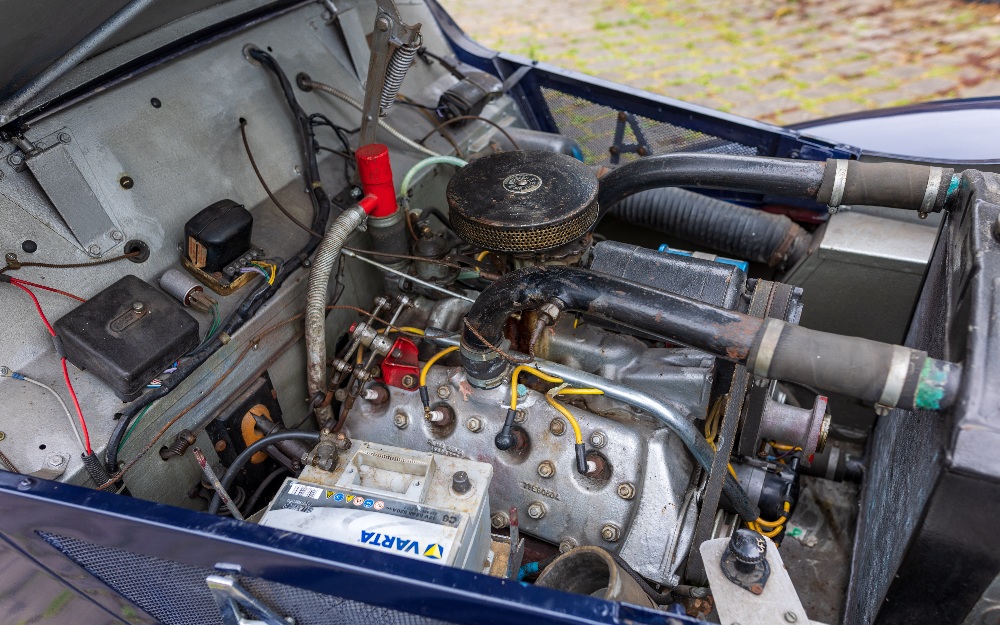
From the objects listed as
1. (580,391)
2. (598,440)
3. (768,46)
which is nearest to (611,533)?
(598,440)

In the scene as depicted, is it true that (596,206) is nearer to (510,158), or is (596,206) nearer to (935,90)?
(510,158)

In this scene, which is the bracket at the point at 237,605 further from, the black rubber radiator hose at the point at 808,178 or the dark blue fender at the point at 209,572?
the black rubber radiator hose at the point at 808,178

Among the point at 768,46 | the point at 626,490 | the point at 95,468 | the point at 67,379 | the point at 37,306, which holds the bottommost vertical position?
the point at 768,46

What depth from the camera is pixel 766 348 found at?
1159mm

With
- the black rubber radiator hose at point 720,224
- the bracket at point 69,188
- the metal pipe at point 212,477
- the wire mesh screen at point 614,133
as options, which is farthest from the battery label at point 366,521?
the wire mesh screen at point 614,133

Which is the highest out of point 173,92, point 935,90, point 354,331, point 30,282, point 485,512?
point 173,92

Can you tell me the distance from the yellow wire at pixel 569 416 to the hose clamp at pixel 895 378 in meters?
0.64

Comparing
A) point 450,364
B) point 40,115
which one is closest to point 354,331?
point 450,364

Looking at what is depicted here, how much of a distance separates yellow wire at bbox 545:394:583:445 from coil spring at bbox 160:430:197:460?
2.52 feet

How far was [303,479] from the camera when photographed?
150 cm

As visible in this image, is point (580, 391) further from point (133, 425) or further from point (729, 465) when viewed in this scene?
point (133, 425)

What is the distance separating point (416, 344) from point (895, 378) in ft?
3.66

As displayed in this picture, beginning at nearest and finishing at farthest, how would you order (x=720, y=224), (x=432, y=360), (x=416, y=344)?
(x=432, y=360) < (x=416, y=344) < (x=720, y=224)

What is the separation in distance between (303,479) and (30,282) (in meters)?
0.69
